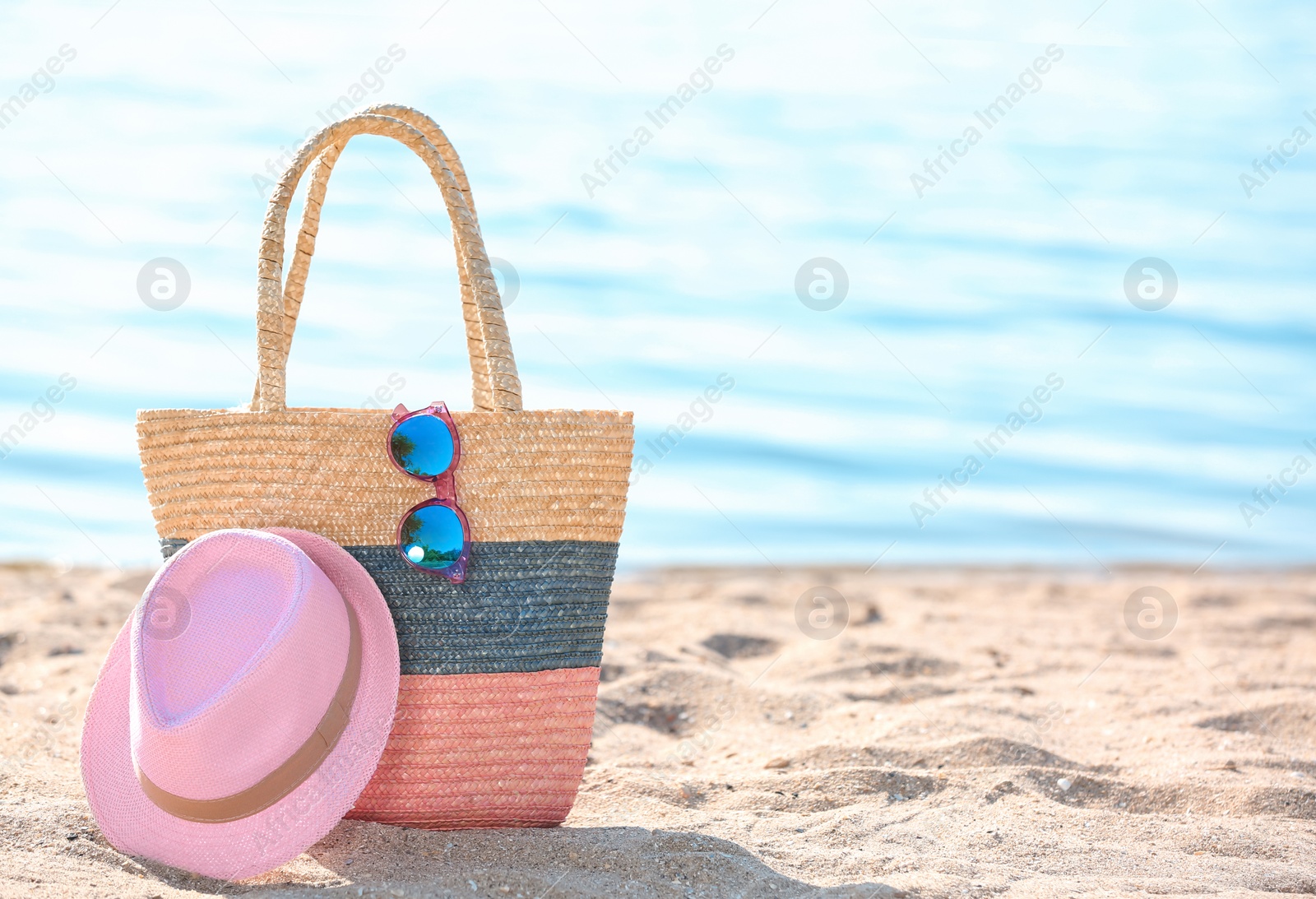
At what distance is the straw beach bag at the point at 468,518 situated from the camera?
213 cm

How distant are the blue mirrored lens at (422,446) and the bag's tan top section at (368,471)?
4 cm

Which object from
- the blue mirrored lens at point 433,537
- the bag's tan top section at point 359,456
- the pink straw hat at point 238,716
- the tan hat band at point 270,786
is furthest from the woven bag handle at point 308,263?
the tan hat band at point 270,786

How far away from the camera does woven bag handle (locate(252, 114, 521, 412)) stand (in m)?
2.15

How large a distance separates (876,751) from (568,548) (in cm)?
121

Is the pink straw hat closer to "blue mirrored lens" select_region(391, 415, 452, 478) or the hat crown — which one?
the hat crown

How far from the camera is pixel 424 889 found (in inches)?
74.3

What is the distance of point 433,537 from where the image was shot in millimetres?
2098

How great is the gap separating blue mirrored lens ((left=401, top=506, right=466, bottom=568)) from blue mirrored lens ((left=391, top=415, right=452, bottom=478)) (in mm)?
82

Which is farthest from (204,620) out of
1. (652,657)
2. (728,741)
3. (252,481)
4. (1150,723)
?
(1150,723)

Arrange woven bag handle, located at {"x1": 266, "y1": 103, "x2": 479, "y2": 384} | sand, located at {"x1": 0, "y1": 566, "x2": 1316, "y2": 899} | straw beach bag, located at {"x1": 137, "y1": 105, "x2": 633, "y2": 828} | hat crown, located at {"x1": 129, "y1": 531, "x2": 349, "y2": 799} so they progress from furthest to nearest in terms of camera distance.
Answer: woven bag handle, located at {"x1": 266, "y1": 103, "x2": 479, "y2": 384} → straw beach bag, located at {"x1": 137, "y1": 105, "x2": 633, "y2": 828} → sand, located at {"x1": 0, "y1": 566, "x2": 1316, "y2": 899} → hat crown, located at {"x1": 129, "y1": 531, "x2": 349, "y2": 799}

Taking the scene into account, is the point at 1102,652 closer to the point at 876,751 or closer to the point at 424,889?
the point at 876,751

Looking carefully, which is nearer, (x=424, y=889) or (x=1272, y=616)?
(x=424, y=889)

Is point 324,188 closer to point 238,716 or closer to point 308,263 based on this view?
point 308,263

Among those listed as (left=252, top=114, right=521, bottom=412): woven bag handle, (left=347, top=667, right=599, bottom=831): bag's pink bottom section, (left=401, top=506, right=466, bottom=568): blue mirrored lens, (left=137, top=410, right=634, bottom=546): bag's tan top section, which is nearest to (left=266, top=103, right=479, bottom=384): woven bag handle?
(left=252, top=114, right=521, bottom=412): woven bag handle
